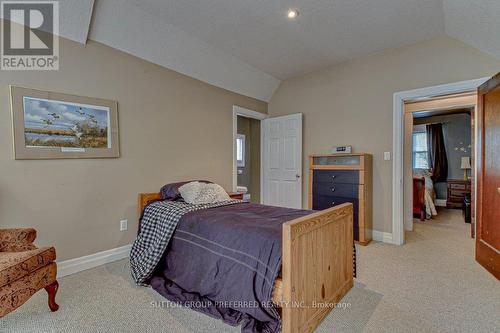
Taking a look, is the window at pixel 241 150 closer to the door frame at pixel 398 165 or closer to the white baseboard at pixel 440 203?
the door frame at pixel 398 165

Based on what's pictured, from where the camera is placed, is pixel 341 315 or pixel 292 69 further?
pixel 292 69

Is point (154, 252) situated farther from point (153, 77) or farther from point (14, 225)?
point (153, 77)

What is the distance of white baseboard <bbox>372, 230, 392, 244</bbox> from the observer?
3511 millimetres

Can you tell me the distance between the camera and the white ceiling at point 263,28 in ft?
8.13

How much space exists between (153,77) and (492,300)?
13.3 ft

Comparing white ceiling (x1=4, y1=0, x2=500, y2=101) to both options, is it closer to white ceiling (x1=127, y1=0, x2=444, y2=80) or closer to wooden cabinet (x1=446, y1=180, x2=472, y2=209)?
white ceiling (x1=127, y1=0, x2=444, y2=80)

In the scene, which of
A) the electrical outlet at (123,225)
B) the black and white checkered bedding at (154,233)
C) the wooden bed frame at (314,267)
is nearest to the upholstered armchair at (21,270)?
the black and white checkered bedding at (154,233)

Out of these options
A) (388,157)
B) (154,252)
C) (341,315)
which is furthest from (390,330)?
(388,157)

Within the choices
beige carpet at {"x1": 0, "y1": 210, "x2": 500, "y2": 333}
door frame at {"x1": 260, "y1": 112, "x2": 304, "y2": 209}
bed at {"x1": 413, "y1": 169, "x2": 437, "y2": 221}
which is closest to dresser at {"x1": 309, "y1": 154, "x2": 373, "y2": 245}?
door frame at {"x1": 260, "y1": 112, "x2": 304, "y2": 209}

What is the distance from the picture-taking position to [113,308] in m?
1.94

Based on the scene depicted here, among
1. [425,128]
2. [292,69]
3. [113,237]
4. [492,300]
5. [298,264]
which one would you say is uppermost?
[292,69]

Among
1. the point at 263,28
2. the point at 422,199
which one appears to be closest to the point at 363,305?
the point at 263,28

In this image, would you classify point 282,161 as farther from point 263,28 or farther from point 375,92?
point 263,28

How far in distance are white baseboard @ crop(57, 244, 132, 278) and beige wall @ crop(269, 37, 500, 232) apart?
2.90 m
